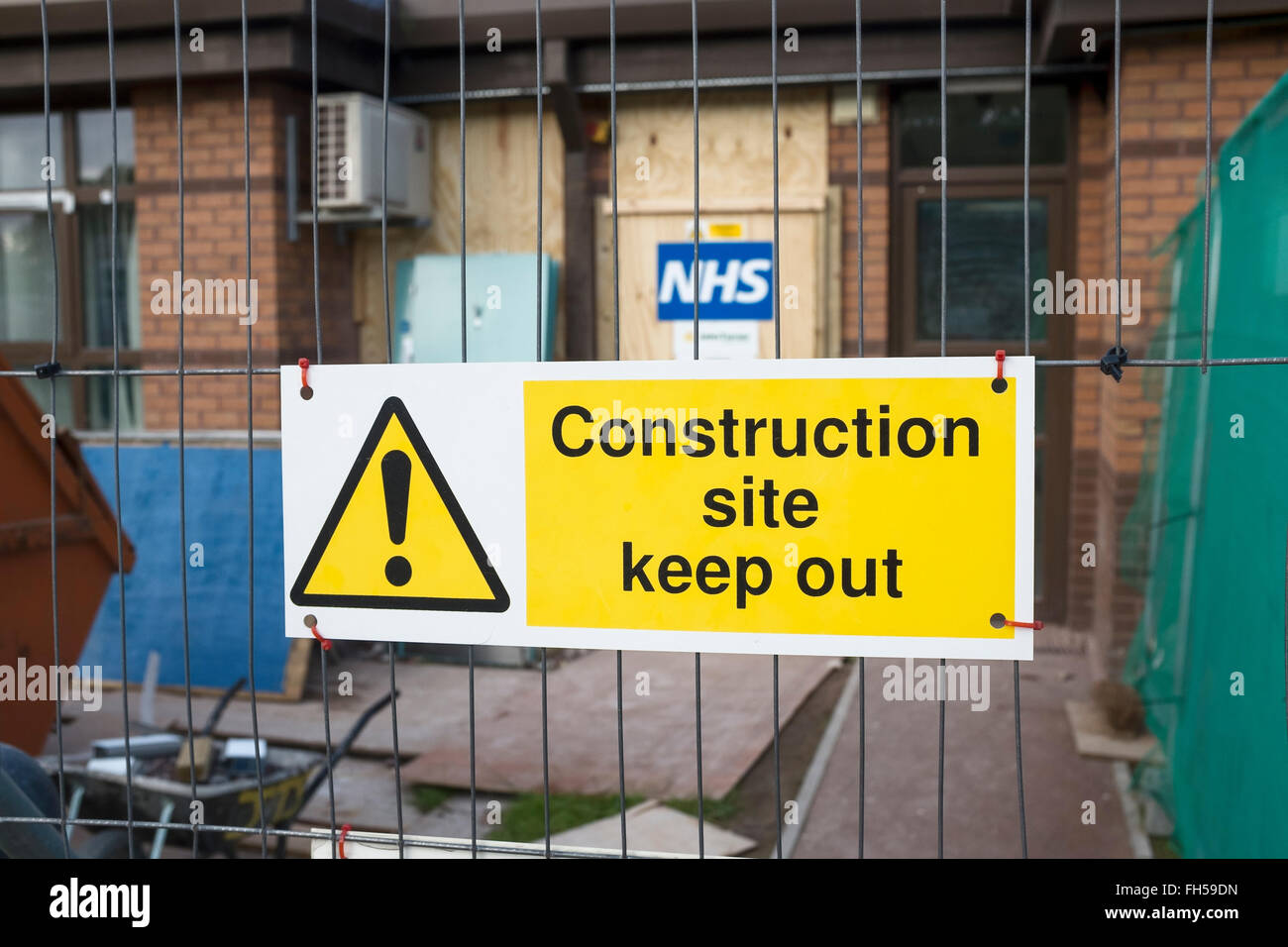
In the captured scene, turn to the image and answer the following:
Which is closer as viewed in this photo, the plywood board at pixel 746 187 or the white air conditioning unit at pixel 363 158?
the white air conditioning unit at pixel 363 158

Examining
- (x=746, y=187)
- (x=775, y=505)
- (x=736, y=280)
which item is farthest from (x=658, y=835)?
(x=746, y=187)

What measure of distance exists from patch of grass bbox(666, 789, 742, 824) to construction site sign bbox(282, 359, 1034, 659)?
2.87 meters

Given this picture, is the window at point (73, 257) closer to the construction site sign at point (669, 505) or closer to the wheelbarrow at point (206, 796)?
the wheelbarrow at point (206, 796)

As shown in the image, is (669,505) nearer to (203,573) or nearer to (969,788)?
(969,788)

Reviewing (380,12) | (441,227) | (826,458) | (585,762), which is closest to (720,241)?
(441,227)

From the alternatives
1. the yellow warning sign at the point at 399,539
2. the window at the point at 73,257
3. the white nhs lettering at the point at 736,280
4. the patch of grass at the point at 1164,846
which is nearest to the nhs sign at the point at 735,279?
the white nhs lettering at the point at 736,280

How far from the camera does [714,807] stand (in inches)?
→ 202

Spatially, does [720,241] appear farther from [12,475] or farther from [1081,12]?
[12,475]

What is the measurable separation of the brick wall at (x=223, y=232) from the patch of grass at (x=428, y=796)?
358 cm

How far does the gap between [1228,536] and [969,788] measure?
1876 millimetres

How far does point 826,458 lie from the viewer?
2227mm

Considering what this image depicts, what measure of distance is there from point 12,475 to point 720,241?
4917mm

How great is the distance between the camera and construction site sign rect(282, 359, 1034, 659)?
2193mm

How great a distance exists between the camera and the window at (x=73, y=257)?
8.77 m
